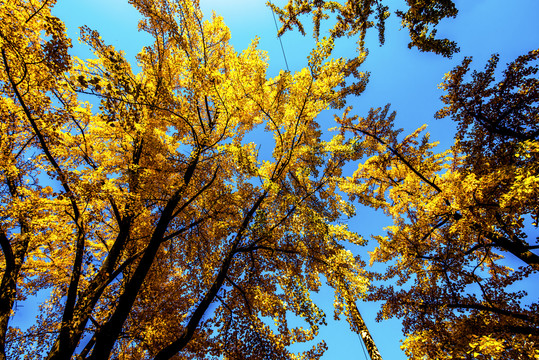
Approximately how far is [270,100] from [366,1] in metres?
3.17

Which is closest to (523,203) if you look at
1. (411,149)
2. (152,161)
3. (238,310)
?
(411,149)

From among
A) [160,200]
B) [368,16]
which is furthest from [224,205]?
[368,16]

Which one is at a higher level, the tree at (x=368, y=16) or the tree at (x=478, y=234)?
the tree at (x=368, y=16)

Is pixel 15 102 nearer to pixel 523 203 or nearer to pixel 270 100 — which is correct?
pixel 270 100

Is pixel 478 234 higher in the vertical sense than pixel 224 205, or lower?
lower

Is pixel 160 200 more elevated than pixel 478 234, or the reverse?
pixel 160 200

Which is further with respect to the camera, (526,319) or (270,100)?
(270,100)

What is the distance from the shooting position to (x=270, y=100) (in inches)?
240

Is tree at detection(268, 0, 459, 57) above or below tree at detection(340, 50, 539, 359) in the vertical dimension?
above

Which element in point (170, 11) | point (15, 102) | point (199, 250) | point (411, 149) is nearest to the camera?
point (15, 102)

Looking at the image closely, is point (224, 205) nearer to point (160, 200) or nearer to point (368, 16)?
point (160, 200)

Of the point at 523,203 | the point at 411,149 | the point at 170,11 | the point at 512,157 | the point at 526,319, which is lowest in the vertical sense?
the point at 526,319

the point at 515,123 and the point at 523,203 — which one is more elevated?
the point at 515,123

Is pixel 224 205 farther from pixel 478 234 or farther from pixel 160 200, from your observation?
pixel 478 234
